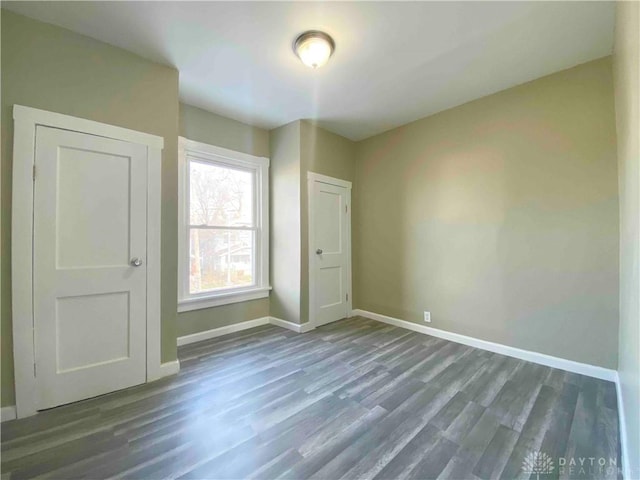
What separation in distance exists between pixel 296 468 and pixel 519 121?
345cm

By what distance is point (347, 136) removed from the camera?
4141 millimetres

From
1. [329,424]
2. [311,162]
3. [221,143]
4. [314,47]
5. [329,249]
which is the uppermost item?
[314,47]

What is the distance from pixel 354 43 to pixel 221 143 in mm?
1970

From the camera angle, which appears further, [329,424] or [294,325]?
[294,325]

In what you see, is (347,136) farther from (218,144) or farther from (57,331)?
(57,331)

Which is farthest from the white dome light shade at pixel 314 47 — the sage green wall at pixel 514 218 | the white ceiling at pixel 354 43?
the sage green wall at pixel 514 218

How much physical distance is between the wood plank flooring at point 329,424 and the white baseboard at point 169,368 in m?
0.06

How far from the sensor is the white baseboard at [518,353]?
7.60 feet

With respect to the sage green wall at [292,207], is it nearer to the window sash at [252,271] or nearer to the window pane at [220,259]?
the window sash at [252,271]

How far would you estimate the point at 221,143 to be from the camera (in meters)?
3.39

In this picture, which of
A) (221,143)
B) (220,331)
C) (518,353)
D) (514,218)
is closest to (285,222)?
(221,143)

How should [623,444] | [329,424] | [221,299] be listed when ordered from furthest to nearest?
[221,299] → [329,424] → [623,444]

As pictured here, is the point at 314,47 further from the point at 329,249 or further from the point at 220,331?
the point at 220,331

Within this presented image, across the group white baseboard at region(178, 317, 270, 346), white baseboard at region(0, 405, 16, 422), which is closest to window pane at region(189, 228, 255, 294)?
white baseboard at region(178, 317, 270, 346)
